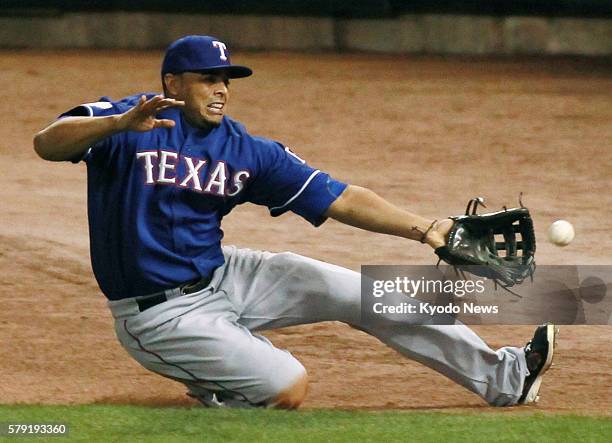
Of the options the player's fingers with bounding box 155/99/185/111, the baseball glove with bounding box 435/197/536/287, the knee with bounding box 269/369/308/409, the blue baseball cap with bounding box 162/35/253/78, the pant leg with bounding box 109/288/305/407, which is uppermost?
the blue baseball cap with bounding box 162/35/253/78

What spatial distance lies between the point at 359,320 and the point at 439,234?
40 cm

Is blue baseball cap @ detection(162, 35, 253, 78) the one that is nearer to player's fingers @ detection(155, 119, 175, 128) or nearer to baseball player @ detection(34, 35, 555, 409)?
baseball player @ detection(34, 35, 555, 409)

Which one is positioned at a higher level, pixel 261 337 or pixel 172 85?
pixel 172 85

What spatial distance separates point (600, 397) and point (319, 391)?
3.32 feet

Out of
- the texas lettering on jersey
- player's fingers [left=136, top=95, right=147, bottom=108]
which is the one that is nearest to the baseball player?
the texas lettering on jersey

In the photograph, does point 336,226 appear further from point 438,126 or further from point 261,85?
point 261,85

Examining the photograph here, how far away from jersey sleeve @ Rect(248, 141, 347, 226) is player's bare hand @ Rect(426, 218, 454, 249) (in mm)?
344

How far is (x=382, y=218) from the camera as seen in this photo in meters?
4.64

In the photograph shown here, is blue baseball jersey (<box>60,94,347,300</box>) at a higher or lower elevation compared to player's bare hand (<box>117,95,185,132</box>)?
lower

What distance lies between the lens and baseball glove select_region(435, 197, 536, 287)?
15.2 feet

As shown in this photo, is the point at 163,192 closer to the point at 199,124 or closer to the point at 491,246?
the point at 199,124

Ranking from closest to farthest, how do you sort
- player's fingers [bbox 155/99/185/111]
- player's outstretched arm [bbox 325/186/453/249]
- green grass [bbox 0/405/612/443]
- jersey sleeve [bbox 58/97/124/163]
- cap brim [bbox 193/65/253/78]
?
green grass [bbox 0/405/612/443] < player's fingers [bbox 155/99/185/111] < jersey sleeve [bbox 58/97/124/163] < cap brim [bbox 193/65/253/78] < player's outstretched arm [bbox 325/186/453/249]

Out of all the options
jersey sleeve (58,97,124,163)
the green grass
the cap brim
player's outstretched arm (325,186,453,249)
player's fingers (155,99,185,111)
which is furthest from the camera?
player's outstretched arm (325,186,453,249)

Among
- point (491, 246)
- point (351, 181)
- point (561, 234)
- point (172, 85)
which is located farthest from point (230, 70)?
point (351, 181)
